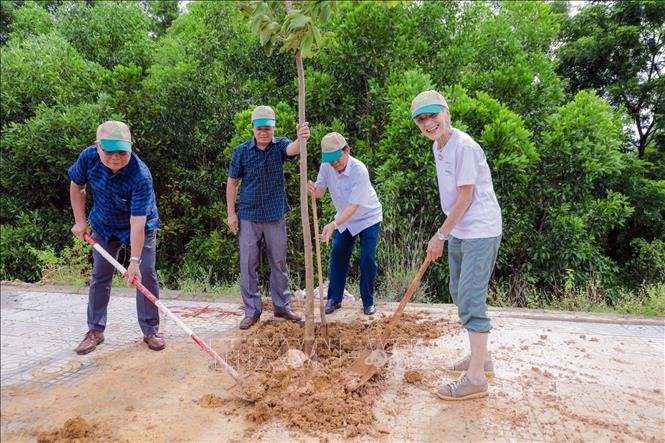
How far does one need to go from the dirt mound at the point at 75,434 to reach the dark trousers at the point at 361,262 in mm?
2487

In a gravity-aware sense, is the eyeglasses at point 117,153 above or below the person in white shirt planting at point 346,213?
above

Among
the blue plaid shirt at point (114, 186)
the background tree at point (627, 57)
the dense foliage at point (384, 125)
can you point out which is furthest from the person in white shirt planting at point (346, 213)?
the background tree at point (627, 57)

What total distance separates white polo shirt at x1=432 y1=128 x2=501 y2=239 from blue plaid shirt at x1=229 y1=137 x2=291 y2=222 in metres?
1.62

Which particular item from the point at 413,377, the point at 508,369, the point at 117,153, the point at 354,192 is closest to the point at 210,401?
the point at 413,377

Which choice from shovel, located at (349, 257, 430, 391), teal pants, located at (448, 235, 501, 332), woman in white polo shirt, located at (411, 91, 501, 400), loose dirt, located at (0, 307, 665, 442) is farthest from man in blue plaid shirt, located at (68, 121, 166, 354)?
teal pants, located at (448, 235, 501, 332)

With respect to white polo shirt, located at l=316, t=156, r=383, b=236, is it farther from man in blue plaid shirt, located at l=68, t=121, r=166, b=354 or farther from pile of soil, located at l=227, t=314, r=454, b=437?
man in blue plaid shirt, located at l=68, t=121, r=166, b=354

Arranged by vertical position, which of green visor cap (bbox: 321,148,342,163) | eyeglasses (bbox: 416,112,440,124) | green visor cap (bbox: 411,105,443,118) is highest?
green visor cap (bbox: 411,105,443,118)

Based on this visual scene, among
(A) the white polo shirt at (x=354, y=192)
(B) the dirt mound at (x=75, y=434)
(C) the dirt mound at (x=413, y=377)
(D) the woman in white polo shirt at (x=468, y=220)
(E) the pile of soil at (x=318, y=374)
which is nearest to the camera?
(B) the dirt mound at (x=75, y=434)

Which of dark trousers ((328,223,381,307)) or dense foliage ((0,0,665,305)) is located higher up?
dense foliage ((0,0,665,305))

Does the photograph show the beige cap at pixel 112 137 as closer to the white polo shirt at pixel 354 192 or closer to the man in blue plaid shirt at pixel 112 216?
the man in blue plaid shirt at pixel 112 216

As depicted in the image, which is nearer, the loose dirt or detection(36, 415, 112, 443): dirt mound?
detection(36, 415, 112, 443): dirt mound

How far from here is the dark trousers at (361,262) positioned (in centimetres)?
445

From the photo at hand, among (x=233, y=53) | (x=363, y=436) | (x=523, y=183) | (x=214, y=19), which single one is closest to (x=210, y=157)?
(x=233, y=53)

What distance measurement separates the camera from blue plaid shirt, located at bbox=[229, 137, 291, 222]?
4.06 metres
